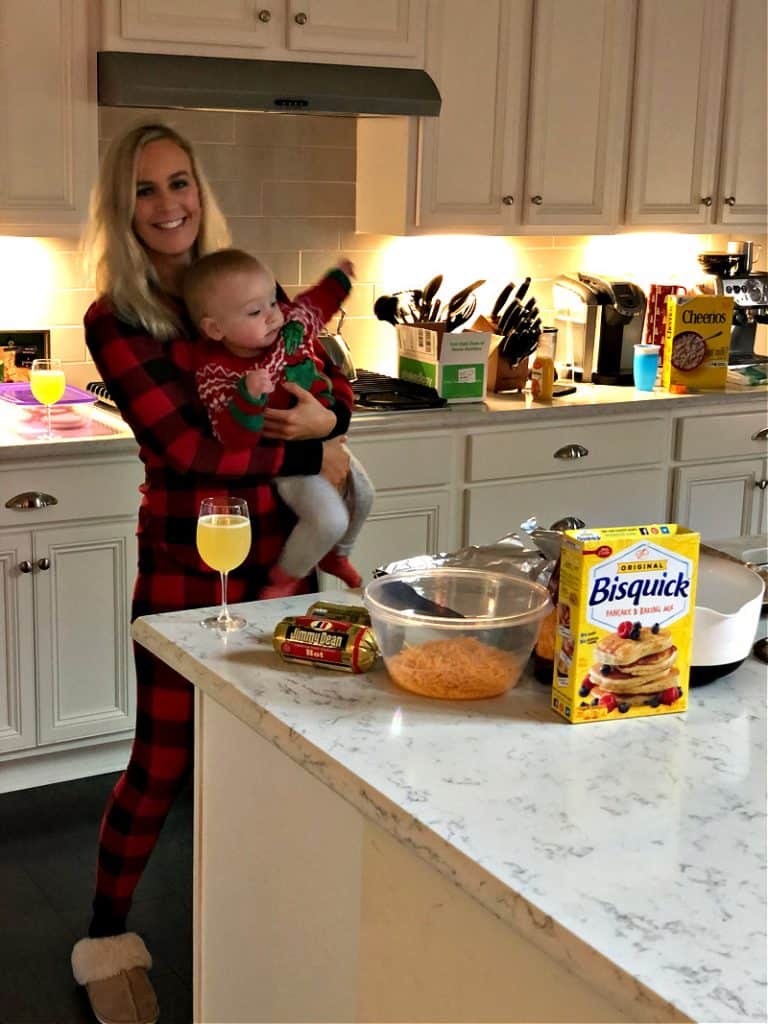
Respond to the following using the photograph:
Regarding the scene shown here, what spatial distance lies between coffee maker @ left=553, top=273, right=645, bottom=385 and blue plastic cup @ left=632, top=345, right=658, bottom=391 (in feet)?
0.39

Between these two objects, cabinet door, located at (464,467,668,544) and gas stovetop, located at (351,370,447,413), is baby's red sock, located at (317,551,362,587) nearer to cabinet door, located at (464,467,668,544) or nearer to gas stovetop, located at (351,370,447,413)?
gas stovetop, located at (351,370,447,413)

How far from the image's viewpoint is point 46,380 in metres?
3.21

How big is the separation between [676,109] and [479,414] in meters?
1.31

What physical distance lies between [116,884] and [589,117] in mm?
2718

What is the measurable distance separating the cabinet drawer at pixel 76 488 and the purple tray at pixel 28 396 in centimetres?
27

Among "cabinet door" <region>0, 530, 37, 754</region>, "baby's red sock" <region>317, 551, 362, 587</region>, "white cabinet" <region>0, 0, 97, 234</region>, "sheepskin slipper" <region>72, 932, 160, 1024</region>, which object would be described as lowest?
"sheepskin slipper" <region>72, 932, 160, 1024</region>

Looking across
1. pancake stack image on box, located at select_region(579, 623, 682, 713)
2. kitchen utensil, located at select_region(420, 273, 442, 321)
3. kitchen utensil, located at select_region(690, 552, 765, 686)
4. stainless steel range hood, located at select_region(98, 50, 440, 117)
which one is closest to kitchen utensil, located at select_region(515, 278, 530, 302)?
kitchen utensil, located at select_region(420, 273, 442, 321)

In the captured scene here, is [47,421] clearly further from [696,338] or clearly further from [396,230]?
[696,338]

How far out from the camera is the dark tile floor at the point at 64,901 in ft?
8.06

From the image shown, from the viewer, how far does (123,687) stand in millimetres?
3359

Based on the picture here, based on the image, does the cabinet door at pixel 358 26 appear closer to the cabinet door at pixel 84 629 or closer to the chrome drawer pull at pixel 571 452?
the chrome drawer pull at pixel 571 452

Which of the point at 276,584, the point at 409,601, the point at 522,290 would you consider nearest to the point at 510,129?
the point at 522,290

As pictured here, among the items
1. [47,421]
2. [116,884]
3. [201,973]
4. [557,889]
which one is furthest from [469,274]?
[557,889]

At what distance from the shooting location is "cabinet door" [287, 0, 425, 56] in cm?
345
